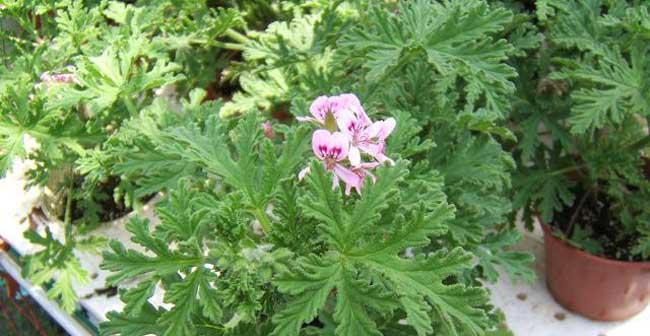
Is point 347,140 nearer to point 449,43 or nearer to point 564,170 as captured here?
point 449,43

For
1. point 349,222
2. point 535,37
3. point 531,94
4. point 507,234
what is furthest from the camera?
point 531,94

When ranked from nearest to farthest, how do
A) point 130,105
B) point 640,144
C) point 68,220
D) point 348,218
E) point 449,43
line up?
point 348,218
point 449,43
point 130,105
point 640,144
point 68,220

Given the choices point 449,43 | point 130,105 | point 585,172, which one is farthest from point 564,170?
point 130,105

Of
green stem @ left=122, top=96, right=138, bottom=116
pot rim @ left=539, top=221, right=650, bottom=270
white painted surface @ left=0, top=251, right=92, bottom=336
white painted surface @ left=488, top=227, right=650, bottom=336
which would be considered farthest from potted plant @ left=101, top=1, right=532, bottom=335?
white painted surface @ left=0, top=251, right=92, bottom=336

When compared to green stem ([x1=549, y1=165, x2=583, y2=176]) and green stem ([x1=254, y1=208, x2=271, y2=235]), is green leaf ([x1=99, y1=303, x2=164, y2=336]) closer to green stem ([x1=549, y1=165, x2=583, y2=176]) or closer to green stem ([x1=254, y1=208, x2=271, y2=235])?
green stem ([x1=254, y1=208, x2=271, y2=235])

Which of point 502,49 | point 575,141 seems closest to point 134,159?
point 502,49

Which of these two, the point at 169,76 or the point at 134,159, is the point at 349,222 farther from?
the point at 169,76
